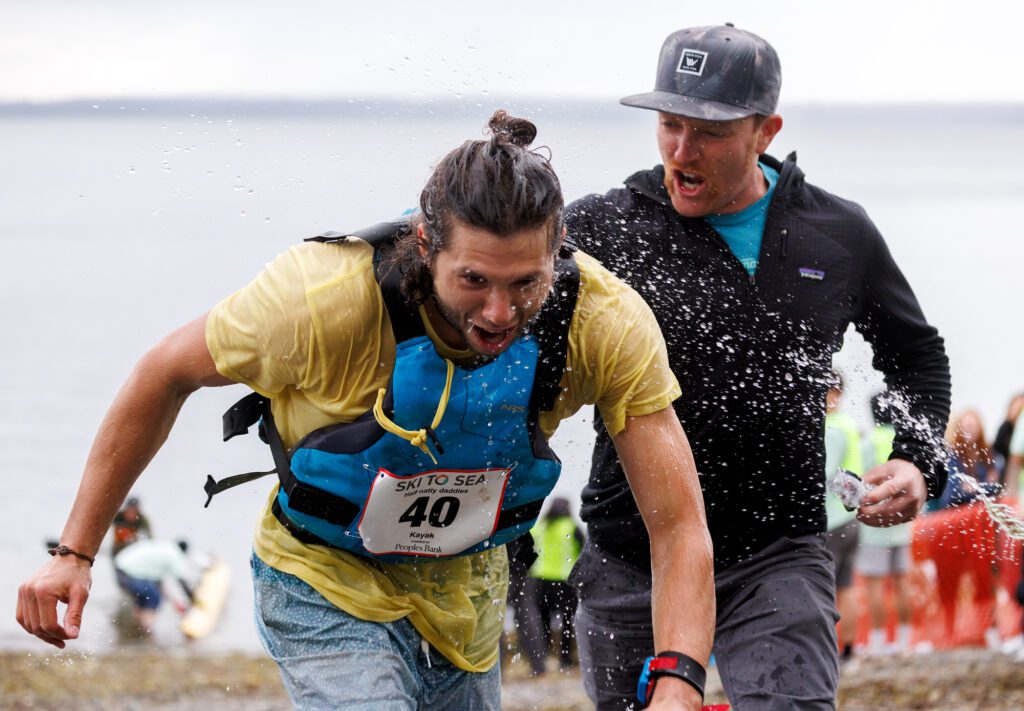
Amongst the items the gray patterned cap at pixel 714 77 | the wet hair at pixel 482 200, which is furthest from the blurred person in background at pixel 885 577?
the wet hair at pixel 482 200

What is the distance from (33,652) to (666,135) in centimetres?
815

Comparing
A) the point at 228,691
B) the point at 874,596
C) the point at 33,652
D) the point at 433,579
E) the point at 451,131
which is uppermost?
the point at 451,131

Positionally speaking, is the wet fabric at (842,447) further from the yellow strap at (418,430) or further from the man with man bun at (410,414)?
the yellow strap at (418,430)

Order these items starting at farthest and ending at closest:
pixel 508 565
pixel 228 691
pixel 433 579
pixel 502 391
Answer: pixel 228 691 → pixel 508 565 → pixel 433 579 → pixel 502 391

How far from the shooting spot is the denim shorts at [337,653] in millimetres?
3254

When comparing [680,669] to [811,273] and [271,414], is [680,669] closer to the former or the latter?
[271,414]

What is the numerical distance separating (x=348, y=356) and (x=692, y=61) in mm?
1666

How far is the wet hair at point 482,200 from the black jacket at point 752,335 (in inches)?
38.9

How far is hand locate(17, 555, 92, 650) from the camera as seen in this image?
3.25 m

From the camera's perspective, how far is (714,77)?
414cm

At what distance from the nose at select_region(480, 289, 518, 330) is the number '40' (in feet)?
1.83

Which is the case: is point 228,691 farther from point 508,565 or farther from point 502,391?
point 502,391

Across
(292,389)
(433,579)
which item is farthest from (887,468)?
(292,389)

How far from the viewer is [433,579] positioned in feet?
11.6
